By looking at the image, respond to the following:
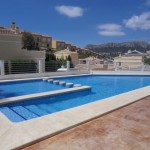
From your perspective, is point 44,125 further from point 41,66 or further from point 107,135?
point 41,66

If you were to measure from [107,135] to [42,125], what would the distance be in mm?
1259

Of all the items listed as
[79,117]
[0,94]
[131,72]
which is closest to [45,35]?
[131,72]

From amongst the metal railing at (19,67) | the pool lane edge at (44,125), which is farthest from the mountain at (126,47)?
the pool lane edge at (44,125)

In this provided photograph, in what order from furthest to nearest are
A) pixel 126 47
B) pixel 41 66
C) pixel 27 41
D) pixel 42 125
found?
pixel 126 47
pixel 27 41
pixel 41 66
pixel 42 125

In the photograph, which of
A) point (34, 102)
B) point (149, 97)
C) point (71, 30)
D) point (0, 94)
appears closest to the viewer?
point (149, 97)

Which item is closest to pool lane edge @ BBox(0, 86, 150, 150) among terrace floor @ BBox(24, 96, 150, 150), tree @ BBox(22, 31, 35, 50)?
terrace floor @ BBox(24, 96, 150, 150)

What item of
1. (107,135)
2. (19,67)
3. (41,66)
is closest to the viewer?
(107,135)

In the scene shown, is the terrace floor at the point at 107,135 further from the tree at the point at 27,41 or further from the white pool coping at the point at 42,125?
the tree at the point at 27,41

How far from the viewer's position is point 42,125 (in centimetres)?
348

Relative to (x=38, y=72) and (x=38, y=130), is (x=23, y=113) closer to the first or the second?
(x=38, y=130)

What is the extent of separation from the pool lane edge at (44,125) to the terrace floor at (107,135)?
4.5 inches

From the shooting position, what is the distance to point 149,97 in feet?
20.0

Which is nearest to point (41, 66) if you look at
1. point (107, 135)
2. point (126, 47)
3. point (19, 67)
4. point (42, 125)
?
point (19, 67)

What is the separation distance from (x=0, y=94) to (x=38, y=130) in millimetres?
5681
